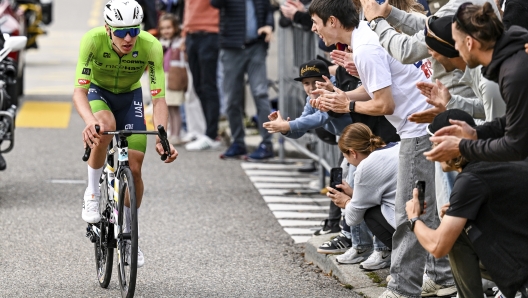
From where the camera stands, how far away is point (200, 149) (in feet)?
46.5

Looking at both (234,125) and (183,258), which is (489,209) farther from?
(234,125)

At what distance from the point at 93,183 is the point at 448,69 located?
2997 mm

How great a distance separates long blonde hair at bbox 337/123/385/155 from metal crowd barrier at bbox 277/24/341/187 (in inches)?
114

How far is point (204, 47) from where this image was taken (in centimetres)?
1380

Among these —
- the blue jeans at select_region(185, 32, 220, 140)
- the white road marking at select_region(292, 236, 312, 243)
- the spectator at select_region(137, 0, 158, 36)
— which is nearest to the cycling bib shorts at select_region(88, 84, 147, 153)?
the white road marking at select_region(292, 236, 312, 243)

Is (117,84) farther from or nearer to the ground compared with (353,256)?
farther from the ground

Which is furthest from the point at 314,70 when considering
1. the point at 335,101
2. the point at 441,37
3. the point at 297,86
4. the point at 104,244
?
the point at 297,86

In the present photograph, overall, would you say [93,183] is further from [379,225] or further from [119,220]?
[379,225]

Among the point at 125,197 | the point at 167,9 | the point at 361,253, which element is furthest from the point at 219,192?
the point at 167,9

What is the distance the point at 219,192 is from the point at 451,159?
631 centimetres

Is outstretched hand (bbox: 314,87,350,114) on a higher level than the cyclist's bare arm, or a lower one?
higher

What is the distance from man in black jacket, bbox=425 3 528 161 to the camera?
4.88 meters

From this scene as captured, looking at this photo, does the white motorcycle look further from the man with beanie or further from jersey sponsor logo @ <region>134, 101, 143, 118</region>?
the man with beanie

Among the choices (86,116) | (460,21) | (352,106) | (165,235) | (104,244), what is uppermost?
(460,21)
